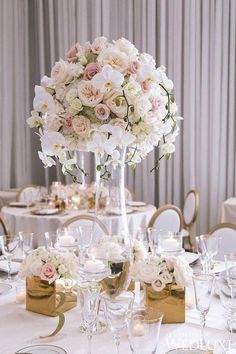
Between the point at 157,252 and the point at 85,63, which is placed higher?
the point at 85,63

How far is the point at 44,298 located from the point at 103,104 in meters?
0.76

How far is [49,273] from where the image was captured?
2066 mm

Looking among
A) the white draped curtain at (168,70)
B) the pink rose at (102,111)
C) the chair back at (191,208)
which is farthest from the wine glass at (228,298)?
the white draped curtain at (168,70)

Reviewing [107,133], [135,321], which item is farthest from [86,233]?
[135,321]

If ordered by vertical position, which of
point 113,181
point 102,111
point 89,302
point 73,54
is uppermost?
point 73,54

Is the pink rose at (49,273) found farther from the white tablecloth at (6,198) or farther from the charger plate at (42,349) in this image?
the white tablecloth at (6,198)

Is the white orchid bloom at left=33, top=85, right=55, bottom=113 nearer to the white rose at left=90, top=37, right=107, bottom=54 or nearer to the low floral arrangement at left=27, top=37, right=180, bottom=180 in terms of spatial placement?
the low floral arrangement at left=27, top=37, right=180, bottom=180

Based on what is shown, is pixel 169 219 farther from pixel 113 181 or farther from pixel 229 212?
pixel 113 181

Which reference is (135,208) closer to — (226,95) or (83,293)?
(226,95)

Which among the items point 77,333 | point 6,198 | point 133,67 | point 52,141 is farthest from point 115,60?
point 6,198

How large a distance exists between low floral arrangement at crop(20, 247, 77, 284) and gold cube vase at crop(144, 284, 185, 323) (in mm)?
338

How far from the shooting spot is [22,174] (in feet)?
25.0

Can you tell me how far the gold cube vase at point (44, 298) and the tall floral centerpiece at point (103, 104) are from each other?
1.48 feet

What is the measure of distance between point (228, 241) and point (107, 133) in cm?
148
